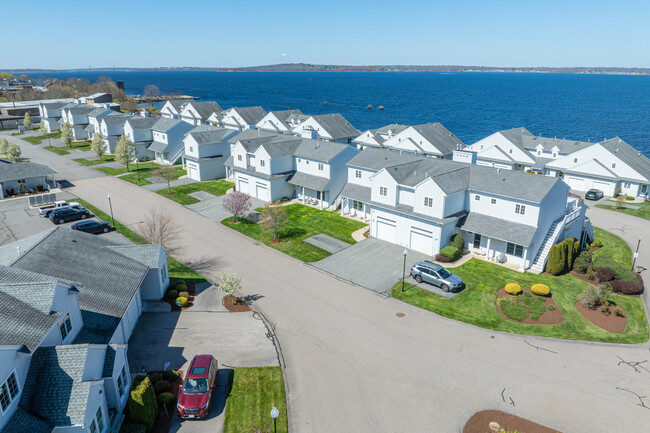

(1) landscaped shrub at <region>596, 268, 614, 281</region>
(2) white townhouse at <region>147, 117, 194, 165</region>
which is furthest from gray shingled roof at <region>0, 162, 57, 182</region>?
(1) landscaped shrub at <region>596, 268, 614, 281</region>

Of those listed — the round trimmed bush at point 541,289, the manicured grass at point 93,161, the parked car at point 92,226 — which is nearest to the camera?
the round trimmed bush at point 541,289

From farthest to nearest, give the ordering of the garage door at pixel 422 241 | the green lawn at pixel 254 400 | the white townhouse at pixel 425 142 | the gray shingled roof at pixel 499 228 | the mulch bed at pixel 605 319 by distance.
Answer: the white townhouse at pixel 425 142
the garage door at pixel 422 241
the gray shingled roof at pixel 499 228
the mulch bed at pixel 605 319
the green lawn at pixel 254 400

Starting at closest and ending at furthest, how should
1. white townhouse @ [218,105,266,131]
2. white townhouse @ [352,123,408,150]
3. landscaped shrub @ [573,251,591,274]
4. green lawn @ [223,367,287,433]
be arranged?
green lawn @ [223,367,287,433] < landscaped shrub @ [573,251,591,274] < white townhouse @ [352,123,408,150] < white townhouse @ [218,105,266,131]

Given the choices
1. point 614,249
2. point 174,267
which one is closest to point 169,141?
point 174,267

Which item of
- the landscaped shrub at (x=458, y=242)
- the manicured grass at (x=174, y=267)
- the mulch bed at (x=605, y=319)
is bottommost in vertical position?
the mulch bed at (x=605, y=319)

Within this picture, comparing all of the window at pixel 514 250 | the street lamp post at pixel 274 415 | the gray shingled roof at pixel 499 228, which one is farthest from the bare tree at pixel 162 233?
the window at pixel 514 250

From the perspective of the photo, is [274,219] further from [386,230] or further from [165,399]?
[165,399]

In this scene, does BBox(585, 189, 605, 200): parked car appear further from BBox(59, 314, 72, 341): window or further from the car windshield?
BBox(59, 314, 72, 341): window

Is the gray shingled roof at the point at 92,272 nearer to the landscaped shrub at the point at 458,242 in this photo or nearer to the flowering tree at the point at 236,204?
the flowering tree at the point at 236,204
